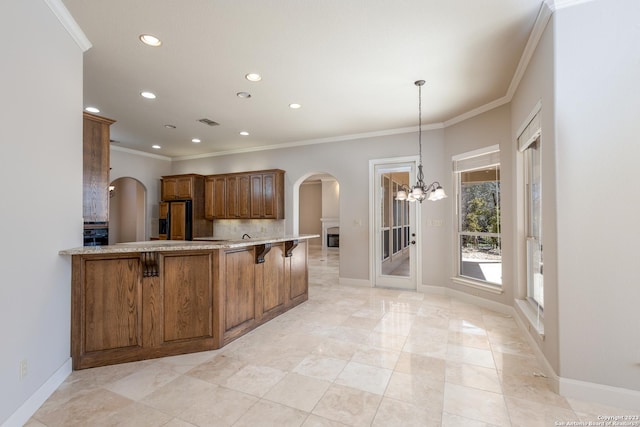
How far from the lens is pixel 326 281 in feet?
20.1

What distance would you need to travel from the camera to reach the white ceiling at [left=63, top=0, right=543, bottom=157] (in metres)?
2.28

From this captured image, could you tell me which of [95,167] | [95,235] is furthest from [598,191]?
[95,235]

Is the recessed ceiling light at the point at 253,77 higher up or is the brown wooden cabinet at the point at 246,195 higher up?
the recessed ceiling light at the point at 253,77

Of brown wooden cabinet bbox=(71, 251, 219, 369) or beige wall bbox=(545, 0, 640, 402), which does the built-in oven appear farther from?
beige wall bbox=(545, 0, 640, 402)

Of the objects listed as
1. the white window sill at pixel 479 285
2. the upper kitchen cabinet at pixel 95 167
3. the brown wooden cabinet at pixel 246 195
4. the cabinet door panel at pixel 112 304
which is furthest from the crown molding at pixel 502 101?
the cabinet door panel at pixel 112 304

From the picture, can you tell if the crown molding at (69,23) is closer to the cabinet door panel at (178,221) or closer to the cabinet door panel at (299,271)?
the cabinet door panel at (299,271)

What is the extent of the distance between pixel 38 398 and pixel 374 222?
4.68 metres

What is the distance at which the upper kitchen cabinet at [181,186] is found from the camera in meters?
6.60

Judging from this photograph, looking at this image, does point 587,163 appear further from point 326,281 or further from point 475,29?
point 326,281

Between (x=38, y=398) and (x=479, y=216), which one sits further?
(x=479, y=216)

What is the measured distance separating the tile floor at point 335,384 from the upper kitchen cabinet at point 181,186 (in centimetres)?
428

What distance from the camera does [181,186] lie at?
6.68 metres

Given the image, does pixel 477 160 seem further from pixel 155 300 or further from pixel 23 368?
pixel 23 368

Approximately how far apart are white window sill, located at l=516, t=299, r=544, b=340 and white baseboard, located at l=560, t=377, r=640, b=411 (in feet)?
1.63
